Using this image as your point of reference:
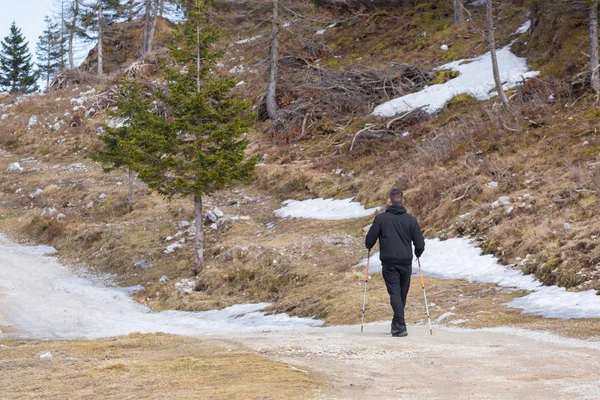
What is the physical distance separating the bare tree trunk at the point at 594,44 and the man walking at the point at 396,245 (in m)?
15.1

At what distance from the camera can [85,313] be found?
16.9 m

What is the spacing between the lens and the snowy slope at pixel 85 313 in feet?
45.0

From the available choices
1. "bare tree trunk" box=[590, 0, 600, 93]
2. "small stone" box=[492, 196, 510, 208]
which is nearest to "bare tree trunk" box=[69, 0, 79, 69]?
"bare tree trunk" box=[590, 0, 600, 93]

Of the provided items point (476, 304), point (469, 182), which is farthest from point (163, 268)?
point (476, 304)

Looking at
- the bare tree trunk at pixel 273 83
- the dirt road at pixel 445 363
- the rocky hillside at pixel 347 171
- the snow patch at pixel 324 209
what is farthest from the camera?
the bare tree trunk at pixel 273 83

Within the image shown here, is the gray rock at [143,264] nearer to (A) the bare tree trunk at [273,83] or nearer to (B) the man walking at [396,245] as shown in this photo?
(B) the man walking at [396,245]

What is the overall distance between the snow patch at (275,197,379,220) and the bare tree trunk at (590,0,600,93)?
28.8ft

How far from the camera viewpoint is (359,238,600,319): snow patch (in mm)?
10039

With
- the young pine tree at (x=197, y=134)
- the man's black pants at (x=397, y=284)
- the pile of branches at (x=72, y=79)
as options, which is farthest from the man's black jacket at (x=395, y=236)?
the pile of branches at (x=72, y=79)

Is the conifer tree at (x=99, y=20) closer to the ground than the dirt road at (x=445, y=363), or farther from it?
farther from it

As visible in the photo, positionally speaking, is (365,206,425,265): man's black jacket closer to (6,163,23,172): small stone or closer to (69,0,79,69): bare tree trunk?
(6,163,23,172): small stone

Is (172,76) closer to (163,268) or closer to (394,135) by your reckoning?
(163,268)

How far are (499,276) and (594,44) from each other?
12.0 meters

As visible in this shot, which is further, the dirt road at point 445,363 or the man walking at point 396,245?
the man walking at point 396,245
